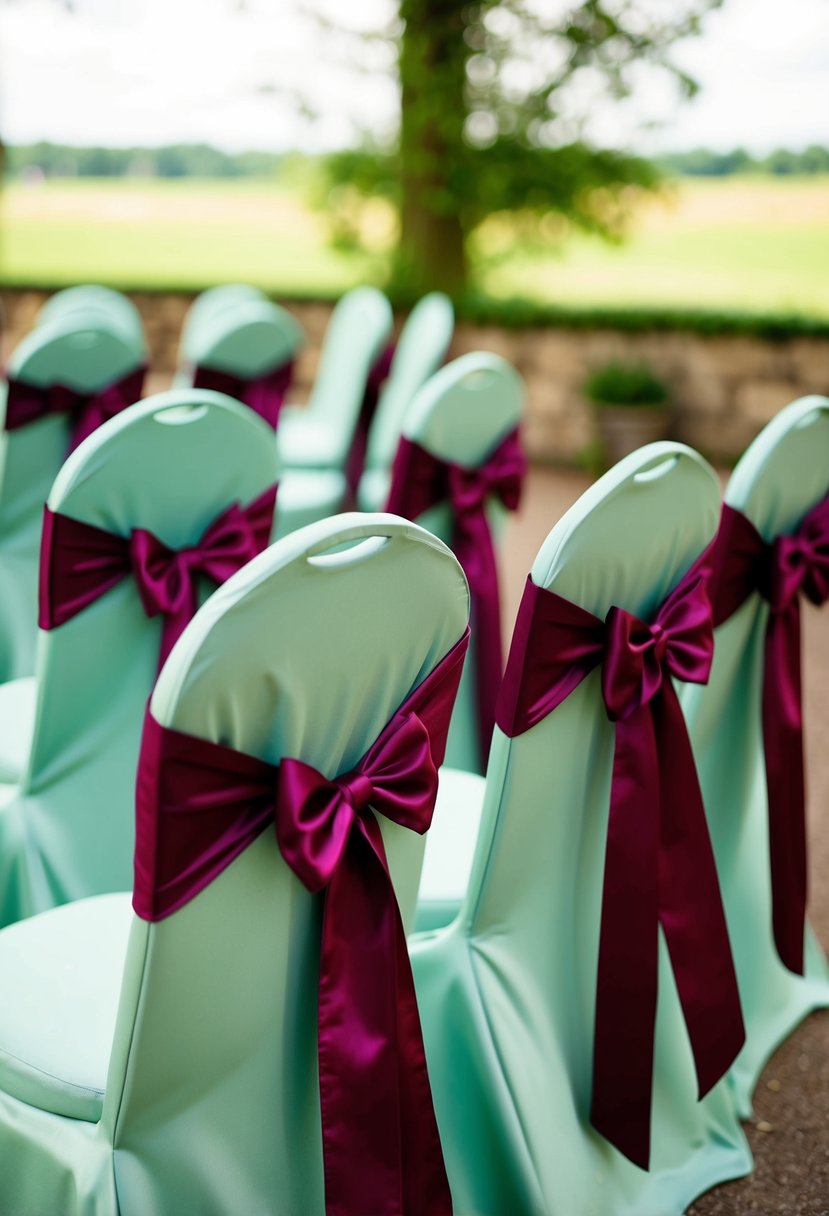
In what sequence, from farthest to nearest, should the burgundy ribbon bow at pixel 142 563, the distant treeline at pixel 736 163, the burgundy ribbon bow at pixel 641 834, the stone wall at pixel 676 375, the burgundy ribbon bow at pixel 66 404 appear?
the distant treeline at pixel 736 163, the stone wall at pixel 676 375, the burgundy ribbon bow at pixel 66 404, the burgundy ribbon bow at pixel 142 563, the burgundy ribbon bow at pixel 641 834

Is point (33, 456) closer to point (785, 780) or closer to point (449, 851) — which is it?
point (449, 851)

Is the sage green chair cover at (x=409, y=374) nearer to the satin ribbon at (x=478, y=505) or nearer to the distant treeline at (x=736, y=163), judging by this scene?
the satin ribbon at (x=478, y=505)

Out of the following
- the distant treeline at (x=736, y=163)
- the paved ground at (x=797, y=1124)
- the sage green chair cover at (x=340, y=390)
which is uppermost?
the distant treeline at (x=736, y=163)

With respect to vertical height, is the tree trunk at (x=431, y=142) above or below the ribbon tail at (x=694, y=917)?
above

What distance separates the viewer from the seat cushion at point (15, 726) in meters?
2.03

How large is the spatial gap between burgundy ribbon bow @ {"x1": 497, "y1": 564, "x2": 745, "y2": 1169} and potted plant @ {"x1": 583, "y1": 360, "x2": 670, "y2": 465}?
5.23 metres

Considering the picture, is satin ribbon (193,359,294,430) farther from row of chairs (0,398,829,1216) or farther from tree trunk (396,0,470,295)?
tree trunk (396,0,470,295)

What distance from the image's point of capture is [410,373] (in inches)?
160

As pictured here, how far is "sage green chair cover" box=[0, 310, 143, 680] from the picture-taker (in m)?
2.62

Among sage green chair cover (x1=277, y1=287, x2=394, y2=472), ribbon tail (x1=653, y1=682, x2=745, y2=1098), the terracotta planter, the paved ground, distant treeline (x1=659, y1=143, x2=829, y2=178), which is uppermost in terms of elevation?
distant treeline (x1=659, y1=143, x2=829, y2=178)

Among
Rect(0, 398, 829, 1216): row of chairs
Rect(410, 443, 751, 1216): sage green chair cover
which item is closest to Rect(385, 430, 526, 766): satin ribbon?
Rect(0, 398, 829, 1216): row of chairs

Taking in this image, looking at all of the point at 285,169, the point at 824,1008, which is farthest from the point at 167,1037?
the point at 285,169

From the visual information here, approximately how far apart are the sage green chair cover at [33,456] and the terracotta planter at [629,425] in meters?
4.21

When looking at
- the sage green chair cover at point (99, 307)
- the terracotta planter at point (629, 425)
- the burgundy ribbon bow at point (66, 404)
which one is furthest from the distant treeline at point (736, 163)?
the burgundy ribbon bow at point (66, 404)
